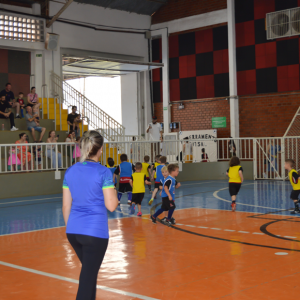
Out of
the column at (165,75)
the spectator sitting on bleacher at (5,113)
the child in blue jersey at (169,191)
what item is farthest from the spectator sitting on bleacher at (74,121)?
the child in blue jersey at (169,191)

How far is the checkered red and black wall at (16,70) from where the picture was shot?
65.8ft

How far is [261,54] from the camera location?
2095 cm

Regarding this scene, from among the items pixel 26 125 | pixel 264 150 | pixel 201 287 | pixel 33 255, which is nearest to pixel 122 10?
pixel 26 125

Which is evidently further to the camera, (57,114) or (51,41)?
(51,41)

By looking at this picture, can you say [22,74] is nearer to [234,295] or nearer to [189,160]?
[189,160]

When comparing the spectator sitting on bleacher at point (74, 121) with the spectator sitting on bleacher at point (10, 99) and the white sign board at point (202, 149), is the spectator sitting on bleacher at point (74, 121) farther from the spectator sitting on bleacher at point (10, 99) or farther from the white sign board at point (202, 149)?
the white sign board at point (202, 149)

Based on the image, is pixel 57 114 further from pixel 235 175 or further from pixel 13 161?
pixel 235 175

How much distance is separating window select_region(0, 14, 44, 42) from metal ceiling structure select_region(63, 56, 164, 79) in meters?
1.87

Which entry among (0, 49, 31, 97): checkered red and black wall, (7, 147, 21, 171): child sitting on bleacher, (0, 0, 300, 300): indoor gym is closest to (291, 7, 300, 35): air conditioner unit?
(0, 0, 300, 300): indoor gym

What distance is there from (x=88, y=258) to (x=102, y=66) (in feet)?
64.0

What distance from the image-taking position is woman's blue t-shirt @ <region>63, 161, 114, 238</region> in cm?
341

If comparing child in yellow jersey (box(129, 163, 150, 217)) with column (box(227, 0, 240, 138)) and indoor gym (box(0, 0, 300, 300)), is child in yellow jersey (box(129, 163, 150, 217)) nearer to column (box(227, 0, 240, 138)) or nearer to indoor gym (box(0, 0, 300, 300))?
indoor gym (box(0, 0, 300, 300))

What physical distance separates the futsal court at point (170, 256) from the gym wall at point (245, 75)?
1044 cm

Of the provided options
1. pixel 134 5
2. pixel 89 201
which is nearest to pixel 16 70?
pixel 134 5
